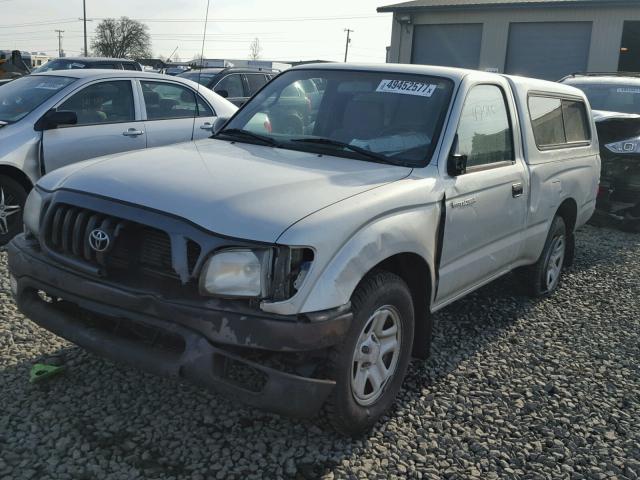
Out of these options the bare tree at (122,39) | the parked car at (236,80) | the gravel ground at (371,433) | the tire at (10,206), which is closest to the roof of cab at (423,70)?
the gravel ground at (371,433)

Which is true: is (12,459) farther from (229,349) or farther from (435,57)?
(435,57)

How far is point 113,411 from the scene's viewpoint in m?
3.21

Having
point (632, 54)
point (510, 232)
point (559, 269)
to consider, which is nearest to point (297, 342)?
point (510, 232)

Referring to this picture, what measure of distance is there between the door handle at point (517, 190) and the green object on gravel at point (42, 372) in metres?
2.96

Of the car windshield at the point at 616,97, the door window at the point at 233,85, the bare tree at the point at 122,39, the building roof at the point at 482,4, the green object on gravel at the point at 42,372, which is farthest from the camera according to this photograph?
the bare tree at the point at 122,39

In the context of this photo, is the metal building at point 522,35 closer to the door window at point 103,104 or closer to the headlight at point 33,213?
the door window at point 103,104

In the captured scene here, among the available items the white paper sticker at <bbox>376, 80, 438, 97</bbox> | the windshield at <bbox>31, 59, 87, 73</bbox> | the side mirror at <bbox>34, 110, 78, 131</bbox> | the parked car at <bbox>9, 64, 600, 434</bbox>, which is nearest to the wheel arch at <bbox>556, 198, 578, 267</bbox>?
the parked car at <bbox>9, 64, 600, 434</bbox>

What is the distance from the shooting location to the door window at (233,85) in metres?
13.1

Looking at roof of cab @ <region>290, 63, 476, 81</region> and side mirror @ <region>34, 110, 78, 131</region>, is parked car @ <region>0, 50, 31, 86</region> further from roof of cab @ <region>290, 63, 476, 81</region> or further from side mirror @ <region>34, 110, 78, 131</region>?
roof of cab @ <region>290, 63, 476, 81</region>

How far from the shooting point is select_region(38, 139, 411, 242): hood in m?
2.71

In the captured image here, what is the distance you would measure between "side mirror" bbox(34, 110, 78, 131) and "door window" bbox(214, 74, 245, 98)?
7.37 metres

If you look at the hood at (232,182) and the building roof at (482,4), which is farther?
the building roof at (482,4)

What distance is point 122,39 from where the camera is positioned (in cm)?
6925

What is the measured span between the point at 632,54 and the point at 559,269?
61.5 feet
